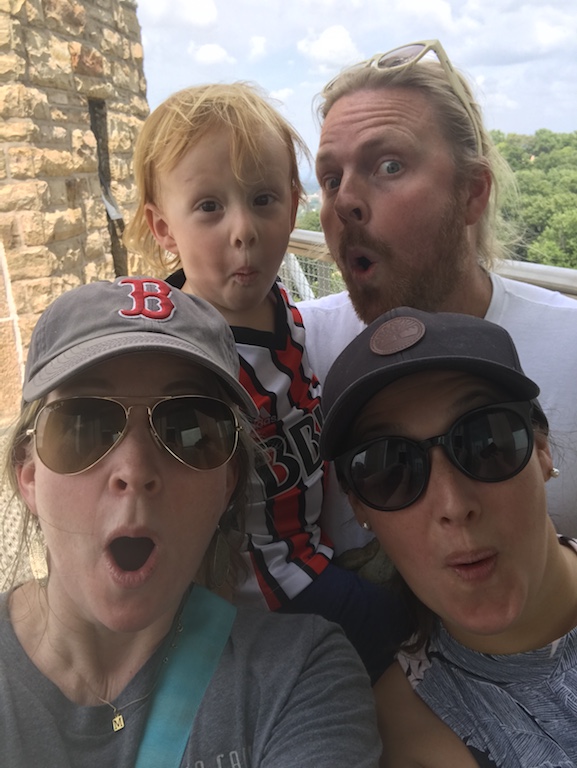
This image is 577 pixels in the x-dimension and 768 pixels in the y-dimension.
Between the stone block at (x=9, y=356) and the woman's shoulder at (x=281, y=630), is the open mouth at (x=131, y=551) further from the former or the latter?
the stone block at (x=9, y=356)

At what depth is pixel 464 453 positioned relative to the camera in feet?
3.67

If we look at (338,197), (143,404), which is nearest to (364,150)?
(338,197)

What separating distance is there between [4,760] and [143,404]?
55 centimetres

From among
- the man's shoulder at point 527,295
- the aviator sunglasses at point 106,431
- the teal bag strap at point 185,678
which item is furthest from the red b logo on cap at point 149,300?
the man's shoulder at point 527,295

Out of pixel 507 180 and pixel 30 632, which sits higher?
pixel 507 180

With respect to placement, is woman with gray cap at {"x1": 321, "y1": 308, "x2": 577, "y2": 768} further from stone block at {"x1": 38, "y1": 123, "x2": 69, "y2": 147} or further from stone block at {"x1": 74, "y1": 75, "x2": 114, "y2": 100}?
stone block at {"x1": 74, "y1": 75, "x2": 114, "y2": 100}

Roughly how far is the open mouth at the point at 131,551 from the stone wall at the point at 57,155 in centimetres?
262

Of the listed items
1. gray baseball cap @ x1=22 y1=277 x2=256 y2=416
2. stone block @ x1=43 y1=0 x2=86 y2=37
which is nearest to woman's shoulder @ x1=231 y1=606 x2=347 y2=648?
gray baseball cap @ x1=22 y1=277 x2=256 y2=416

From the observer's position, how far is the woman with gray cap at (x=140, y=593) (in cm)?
100

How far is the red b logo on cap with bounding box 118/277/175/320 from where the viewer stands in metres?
1.14

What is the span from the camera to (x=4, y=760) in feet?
3.13

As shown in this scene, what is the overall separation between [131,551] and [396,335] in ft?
1.95

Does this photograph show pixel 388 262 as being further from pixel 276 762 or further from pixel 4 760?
pixel 4 760

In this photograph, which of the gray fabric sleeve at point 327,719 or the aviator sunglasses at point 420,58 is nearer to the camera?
the gray fabric sleeve at point 327,719
